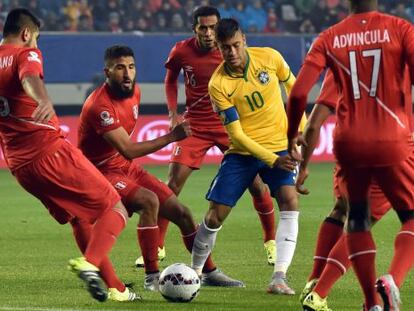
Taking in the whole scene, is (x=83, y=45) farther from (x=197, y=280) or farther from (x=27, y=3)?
(x=197, y=280)

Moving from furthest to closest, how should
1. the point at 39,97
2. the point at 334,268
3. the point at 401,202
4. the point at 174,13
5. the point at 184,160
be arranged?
the point at 174,13 → the point at 184,160 → the point at 334,268 → the point at 39,97 → the point at 401,202

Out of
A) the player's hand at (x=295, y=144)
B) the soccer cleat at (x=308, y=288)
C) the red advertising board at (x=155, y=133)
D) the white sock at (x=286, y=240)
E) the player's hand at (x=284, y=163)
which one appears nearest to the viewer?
the player's hand at (x=295, y=144)

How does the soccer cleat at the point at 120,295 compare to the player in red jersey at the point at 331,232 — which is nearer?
the player in red jersey at the point at 331,232

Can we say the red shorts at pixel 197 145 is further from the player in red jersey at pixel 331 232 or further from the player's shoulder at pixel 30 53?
the player's shoulder at pixel 30 53

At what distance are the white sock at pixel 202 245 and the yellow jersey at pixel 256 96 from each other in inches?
25.3

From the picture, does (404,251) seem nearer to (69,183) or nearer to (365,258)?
(365,258)

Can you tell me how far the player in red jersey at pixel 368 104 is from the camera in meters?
7.04

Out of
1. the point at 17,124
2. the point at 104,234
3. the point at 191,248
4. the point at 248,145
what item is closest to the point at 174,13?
the point at 191,248

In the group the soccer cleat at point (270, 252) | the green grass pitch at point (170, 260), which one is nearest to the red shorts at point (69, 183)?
the green grass pitch at point (170, 260)

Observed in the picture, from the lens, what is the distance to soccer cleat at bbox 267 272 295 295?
9.02 m

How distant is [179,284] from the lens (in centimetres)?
869

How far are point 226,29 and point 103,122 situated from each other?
1.15 meters

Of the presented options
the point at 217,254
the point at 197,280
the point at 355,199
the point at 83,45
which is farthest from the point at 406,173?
the point at 83,45

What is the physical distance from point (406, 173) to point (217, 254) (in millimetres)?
4610
